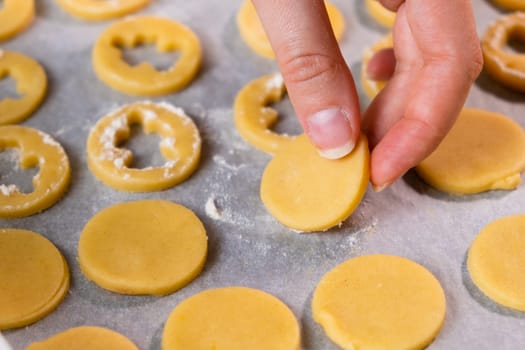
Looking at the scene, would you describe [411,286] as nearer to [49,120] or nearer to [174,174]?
[174,174]

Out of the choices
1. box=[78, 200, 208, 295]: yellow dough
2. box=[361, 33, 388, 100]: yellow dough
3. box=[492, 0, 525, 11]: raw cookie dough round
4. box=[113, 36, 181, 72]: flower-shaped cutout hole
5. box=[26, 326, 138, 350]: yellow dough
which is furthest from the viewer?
box=[492, 0, 525, 11]: raw cookie dough round

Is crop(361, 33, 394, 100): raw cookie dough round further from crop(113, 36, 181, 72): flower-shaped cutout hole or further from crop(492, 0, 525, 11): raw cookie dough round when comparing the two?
crop(113, 36, 181, 72): flower-shaped cutout hole

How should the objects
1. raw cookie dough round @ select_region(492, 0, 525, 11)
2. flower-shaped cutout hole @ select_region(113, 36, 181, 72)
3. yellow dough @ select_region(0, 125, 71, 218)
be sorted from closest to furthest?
yellow dough @ select_region(0, 125, 71, 218)
flower-shaped cutout hole @ select_region(113, 36, 181, 72)
raw cookie dough round @ select_region(492, 0, 525, 11)

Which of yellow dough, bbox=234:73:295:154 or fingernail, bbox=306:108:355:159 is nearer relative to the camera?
fingernail, bbox=306:108:355:159

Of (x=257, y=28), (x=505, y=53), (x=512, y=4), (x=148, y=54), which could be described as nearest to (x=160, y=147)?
(x=148, y=54)

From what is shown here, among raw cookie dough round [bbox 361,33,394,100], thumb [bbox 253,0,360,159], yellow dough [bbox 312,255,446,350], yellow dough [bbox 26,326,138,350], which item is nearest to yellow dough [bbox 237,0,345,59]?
raw cookie dough round [bbox 361,33,394,100]

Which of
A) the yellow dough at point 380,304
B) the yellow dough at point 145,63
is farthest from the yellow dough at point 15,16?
the yellow dough at point 380,304

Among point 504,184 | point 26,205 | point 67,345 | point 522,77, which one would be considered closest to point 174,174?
point 26,205

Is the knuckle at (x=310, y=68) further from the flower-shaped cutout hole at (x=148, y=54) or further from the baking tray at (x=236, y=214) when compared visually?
the flower-shaped cutout hole at (x=148, y=54)
